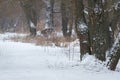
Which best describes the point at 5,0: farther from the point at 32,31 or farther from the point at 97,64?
the point at 97,64

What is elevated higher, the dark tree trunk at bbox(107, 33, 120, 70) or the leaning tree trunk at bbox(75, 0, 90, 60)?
the leaning tree trunk at bbox(75, 0, 90, 60)

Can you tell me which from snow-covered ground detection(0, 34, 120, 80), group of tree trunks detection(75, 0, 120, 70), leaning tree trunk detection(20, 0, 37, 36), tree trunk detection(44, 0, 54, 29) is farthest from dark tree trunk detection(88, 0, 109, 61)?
tree trunk detection(44, 0, 54, 29)

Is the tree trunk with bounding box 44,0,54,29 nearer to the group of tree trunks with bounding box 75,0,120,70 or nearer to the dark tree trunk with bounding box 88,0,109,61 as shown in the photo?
the group of tree trunks with bounding box 75,0,120,70

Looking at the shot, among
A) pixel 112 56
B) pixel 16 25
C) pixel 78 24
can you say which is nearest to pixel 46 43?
pixel 78 24

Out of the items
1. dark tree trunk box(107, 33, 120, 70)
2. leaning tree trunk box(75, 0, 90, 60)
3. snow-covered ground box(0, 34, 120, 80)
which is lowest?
snow-covered ground box(0, 34, 120, 80)

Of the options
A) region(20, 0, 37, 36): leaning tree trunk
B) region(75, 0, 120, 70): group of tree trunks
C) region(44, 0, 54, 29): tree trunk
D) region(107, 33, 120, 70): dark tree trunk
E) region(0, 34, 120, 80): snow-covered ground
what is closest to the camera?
region(0, 34, 120, 80): snow-covered ground

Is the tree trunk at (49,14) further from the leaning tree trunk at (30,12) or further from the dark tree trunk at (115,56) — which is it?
the dark tree trunk at (115,56)

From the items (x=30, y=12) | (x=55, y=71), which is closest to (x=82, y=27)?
(x=55, y=71)

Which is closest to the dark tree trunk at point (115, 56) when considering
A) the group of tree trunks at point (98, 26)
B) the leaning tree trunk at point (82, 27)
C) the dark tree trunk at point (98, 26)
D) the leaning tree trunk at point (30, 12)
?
the group of tree trunks at point (98, 26)

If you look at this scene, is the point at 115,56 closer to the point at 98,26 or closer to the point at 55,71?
the point at 98,26

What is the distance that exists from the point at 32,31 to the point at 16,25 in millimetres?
46004

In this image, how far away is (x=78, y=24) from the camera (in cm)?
1094

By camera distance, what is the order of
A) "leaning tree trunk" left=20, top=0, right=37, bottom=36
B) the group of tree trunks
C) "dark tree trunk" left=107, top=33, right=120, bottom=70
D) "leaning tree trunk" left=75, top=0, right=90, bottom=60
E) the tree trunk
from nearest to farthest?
"dark tree trunk" left=107, top=33, right=120, bottom=70
the group of tree trunks
"leaning tree trunk" left=75, top=0, right=90, bottom=60
"leaning tree trunk" left=20, top=0, right=37, bottom=36
the tree trunk

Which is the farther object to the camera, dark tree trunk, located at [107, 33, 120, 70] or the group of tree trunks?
the group of tree trunks
